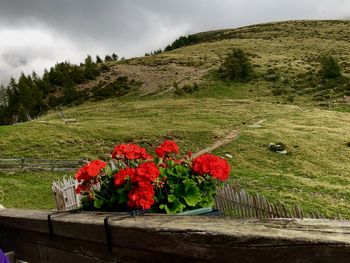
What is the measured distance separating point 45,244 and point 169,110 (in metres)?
42.8

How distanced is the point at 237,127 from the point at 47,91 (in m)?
46.6

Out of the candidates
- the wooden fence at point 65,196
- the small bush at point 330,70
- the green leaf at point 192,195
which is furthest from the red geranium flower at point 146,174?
the small bush at point 330,70

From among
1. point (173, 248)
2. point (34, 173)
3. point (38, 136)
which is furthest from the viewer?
point (38, 136)

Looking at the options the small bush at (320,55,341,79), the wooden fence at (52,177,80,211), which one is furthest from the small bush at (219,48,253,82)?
the wooden fence at (52,177,80,211)

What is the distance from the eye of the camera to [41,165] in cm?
2645

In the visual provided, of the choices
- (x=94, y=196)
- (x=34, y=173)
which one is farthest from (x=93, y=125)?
(x=94, y=196)

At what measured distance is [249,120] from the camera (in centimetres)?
3950

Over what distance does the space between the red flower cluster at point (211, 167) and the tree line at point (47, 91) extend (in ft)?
205

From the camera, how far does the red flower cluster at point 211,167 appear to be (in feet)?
14.0

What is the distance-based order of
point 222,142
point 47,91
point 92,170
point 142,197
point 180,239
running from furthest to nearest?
point 47,91 < point 222,142 < point 92,170 < point 142,197 < point 180,239

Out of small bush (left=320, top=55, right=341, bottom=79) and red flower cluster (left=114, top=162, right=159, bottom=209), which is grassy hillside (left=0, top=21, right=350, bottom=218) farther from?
red flower cluster (left=114, top=162, right=159, bottom=209)

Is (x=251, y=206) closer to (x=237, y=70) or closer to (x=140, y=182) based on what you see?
(x=140, y=182)

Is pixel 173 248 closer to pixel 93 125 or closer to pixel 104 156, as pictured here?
pixel 104 156

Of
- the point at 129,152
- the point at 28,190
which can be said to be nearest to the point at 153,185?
the point at 129,152
